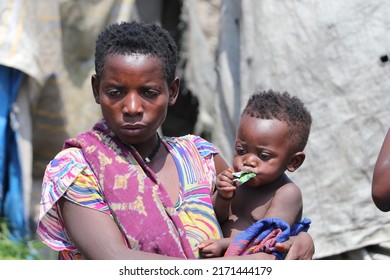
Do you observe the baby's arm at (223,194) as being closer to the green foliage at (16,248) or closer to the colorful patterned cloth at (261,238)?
the colorful patterned cloth at (261,238)

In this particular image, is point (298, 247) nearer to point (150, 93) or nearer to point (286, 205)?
point (286, 205)

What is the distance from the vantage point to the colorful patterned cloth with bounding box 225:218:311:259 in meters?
2.83

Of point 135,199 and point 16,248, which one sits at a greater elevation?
point 135,199

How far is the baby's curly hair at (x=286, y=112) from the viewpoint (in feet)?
9.96

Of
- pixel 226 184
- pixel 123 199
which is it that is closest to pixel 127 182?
pixel 123 199

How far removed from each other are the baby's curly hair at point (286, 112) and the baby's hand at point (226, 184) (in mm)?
228

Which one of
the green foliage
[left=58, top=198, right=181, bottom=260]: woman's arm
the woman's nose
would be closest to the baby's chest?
[left=58, top=198, right=181, bottom=260]: woman's arm

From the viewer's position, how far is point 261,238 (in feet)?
9.32

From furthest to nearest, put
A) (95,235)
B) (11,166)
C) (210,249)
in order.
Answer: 1. (11,166)
2. (210,249)
3. (95,235)

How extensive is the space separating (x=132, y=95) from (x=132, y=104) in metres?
0.03

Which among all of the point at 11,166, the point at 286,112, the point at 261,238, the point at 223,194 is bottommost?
the point at 11,166

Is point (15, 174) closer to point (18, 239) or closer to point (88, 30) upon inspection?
point (18, 239)

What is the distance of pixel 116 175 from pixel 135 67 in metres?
0.34
